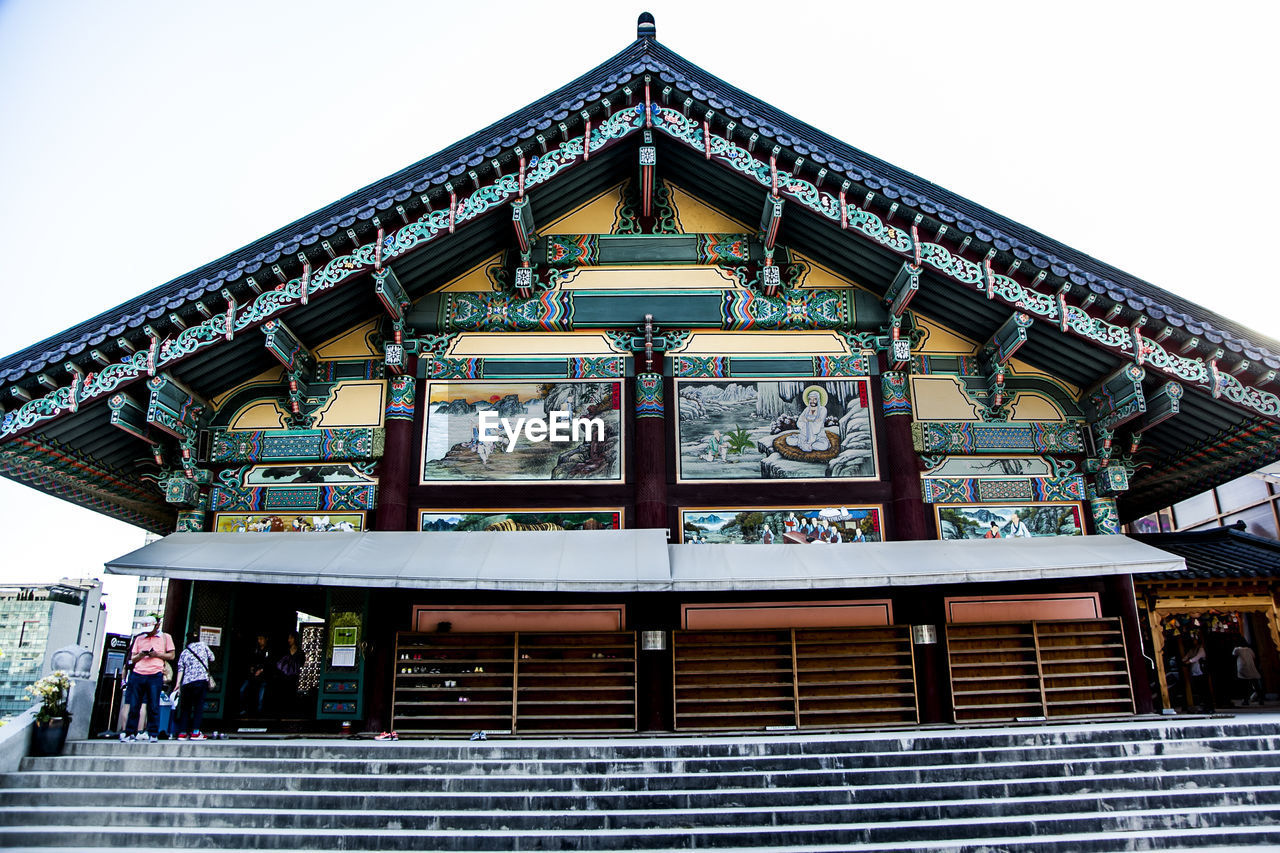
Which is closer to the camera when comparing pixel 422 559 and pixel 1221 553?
pixel 422 559

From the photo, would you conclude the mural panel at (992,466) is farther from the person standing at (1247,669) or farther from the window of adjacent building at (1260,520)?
the window of adjacent building at (1260,520)

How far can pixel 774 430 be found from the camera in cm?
1323

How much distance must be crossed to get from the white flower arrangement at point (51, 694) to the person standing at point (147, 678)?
647 millimetres

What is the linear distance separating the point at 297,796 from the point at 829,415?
8.73 meters

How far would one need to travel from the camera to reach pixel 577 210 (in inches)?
571

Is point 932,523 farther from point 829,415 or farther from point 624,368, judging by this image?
point 624,368

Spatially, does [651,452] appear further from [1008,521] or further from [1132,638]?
[1132,638]

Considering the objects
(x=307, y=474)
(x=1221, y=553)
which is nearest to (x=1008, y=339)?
(x=1221, y=553)

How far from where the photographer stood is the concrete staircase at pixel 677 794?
782 centimetres

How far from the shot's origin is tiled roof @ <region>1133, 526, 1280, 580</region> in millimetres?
13992

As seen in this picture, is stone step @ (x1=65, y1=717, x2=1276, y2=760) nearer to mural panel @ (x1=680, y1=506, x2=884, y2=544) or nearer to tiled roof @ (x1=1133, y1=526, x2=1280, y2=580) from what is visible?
mural panel @ (x1=680, y1=506, x2=884, y2=544)

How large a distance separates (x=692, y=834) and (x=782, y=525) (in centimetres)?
566

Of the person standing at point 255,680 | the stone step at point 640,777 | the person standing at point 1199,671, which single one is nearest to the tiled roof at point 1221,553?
the person standing at point 1199,671

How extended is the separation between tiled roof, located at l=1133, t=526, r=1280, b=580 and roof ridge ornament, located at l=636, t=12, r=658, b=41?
11231 mm
